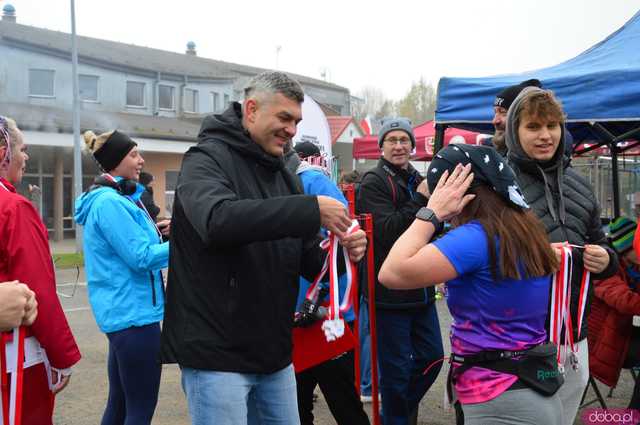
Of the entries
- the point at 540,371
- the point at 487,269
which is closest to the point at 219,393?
the point at 487,269

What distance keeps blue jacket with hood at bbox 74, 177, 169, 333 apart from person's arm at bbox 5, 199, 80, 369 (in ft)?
2.26

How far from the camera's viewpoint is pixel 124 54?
30.9m

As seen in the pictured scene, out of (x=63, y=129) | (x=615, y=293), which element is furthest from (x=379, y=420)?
(x=63, y=129)

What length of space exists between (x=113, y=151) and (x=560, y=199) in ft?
8.21

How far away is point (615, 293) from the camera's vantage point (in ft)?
14.0

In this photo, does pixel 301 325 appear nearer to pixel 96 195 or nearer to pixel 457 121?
pixel 96 195

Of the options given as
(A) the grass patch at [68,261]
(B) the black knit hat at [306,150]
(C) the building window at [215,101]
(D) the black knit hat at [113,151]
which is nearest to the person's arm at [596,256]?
(B) the black knit hat at [306,150]

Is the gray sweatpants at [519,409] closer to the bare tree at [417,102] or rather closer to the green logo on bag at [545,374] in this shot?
the green logo on bag at [545,374]

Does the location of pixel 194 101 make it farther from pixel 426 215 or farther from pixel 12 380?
pixel 426 215

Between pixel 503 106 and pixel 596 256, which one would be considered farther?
pixel 503 106

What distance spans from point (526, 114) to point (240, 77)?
113 feet

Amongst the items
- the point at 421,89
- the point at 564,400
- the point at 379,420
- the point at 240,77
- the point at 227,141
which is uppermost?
the point at 421,89

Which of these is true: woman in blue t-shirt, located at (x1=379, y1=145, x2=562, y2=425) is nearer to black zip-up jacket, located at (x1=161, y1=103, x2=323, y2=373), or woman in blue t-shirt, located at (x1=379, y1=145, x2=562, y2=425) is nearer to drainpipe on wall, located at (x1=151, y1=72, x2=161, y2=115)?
black zip-up jacket, located at (x1=161, y1=103, x2=323, y2=373)

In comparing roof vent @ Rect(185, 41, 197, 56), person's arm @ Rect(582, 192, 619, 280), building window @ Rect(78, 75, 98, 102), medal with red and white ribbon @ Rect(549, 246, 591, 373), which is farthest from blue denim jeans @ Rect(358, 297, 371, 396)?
roof vent @ Rect(185, 41, 197, 56)
